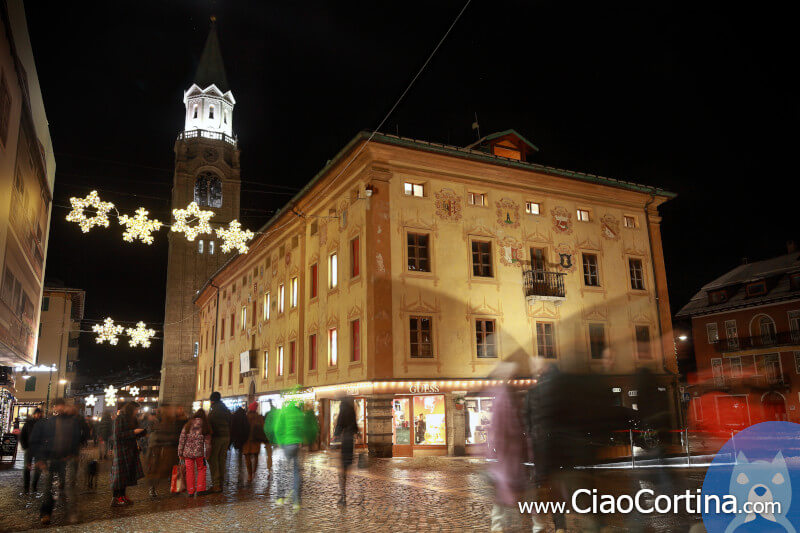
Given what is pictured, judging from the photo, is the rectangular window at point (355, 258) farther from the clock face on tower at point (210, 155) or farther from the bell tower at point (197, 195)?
the clock face on tower at point (210, 155)

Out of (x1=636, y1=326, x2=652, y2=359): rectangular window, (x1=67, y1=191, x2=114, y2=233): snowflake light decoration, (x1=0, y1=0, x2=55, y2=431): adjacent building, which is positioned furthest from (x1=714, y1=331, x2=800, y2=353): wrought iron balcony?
(x1=0, y1=0, x2=55, y2=431): adjacent building

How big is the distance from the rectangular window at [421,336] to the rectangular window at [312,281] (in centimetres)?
701

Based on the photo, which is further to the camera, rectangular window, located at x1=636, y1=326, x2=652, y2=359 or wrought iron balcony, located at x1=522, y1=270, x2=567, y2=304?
rectangular window, located at x1=636, y1=326, x2=652, y2=359

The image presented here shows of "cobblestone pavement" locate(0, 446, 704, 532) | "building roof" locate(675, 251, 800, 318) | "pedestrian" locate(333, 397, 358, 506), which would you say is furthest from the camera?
"building roof" locate(675, 251, 800, 318)

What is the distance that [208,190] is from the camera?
2581 inches

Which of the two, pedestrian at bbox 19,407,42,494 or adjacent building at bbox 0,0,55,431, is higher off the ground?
adjacent building at bbox 0,0,55,431

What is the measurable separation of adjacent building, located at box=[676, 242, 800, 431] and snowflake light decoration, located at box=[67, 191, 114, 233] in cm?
4117

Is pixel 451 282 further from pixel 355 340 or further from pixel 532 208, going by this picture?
pixel 532 208

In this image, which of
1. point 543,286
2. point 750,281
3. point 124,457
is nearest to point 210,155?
point 543,286

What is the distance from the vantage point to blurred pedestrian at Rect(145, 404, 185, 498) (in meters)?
12.4

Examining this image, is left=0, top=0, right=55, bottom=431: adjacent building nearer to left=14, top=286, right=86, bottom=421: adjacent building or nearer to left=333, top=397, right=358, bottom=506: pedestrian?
left=333, top=397, right=358, bottom=506: pedestrian

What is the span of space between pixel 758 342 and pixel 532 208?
89.6ft

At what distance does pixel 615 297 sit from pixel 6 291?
2477 centimetres

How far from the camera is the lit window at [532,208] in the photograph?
27.2 meters
